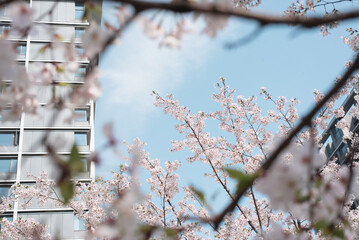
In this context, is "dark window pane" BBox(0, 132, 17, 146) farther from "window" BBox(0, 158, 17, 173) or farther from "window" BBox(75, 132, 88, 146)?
"window" BBox(75, 132, 88, 146)

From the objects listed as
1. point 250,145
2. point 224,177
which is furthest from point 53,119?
point 250,145

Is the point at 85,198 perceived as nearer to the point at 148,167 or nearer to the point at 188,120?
the point at 148,167

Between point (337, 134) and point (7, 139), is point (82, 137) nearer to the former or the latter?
point (7, 139)

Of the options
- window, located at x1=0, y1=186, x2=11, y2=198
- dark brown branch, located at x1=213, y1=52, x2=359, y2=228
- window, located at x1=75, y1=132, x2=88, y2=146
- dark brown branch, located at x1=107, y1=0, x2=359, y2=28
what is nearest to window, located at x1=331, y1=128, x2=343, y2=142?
window, located at x1=75, y1=132, x2=88, y2=146

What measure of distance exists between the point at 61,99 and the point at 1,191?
20678 mm

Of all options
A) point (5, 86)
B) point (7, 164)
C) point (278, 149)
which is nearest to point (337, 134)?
point (7, 164)

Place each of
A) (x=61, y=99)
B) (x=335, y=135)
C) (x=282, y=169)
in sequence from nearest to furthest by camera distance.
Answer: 1. (x=282, y=169)
2. (x=61, y=99)
3. (x=335, y=135)

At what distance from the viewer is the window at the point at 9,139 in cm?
2152

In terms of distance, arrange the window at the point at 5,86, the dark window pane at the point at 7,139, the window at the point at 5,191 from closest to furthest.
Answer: the window at the point at 5,86
the window at the point at 5,191
the dark window pane at the point at 7,139

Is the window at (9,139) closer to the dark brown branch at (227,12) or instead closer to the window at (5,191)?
the window at (5,191)

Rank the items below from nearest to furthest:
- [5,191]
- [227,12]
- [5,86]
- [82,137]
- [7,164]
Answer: [227,12] < [5,86] < [5,191] < [7,164] < [82,137]

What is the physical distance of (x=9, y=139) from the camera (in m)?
21.6

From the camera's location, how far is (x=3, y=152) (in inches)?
828

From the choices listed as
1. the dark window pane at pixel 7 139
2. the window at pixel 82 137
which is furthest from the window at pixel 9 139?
the window at pixel 82 137
